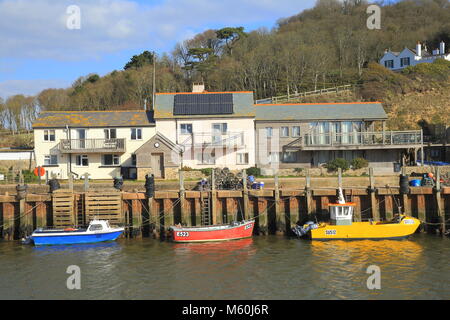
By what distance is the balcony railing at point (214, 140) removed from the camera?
4688 centimetres

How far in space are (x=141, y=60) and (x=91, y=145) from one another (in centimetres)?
4520

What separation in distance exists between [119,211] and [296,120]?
74.2 ft

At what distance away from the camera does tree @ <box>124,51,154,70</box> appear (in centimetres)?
8875

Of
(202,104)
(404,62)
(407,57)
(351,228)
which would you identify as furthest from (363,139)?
(407,57)

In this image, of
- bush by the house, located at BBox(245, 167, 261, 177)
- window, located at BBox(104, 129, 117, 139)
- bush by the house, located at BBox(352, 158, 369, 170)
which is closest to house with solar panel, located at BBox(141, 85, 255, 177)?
bush by the house, located at BBox(245, 167, 261, 177)

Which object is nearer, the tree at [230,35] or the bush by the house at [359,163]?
the bush by the house at [359,163]

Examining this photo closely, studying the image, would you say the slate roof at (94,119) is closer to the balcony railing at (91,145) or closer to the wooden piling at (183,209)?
the balcony railing at (91,145)

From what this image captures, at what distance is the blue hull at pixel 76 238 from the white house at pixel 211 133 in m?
17.3

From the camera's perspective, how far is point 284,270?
23.4 meters

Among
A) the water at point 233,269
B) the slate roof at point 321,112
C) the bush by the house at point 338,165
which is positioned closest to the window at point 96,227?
the water at point 233,269

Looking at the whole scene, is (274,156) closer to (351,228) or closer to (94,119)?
→ (94,119)

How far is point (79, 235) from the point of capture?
2956 centimetres
